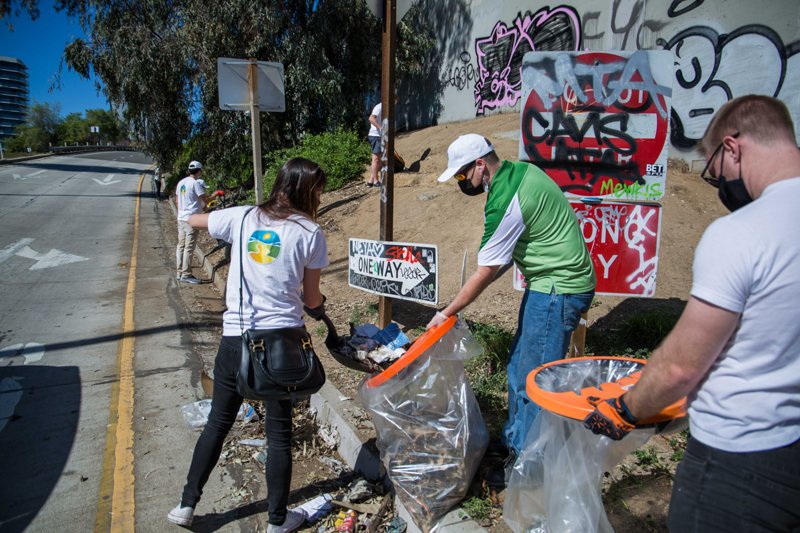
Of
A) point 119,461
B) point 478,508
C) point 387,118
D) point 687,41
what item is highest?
point 687,41

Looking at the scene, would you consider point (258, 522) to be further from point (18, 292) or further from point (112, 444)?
point (18, 292)

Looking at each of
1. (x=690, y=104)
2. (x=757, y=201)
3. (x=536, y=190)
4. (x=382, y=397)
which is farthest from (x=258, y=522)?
(x=690, y=104)

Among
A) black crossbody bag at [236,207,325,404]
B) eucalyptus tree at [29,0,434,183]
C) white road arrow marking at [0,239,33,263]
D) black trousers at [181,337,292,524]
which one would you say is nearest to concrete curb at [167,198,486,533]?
black trousers at [181,337,292,524]

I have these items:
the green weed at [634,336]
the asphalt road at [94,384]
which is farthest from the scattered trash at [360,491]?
the green weed at [634,336]

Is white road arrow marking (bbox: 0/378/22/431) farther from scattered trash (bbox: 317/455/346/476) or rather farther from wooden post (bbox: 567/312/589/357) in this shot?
wooden post (bbox: 567/312/589/357)

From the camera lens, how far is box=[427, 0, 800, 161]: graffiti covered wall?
7312 millimetres

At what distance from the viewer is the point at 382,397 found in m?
2.75

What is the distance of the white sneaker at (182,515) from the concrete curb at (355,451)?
3.46 feet

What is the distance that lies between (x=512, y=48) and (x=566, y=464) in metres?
12.5

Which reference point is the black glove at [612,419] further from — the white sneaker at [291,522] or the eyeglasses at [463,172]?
the white sneaker at [291,522]

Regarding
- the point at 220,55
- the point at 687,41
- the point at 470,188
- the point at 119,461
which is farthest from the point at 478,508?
the point at 220,55

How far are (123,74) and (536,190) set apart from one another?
47.1 feet

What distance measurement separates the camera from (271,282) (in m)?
2.63

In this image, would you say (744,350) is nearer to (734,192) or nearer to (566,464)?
(734,192)
